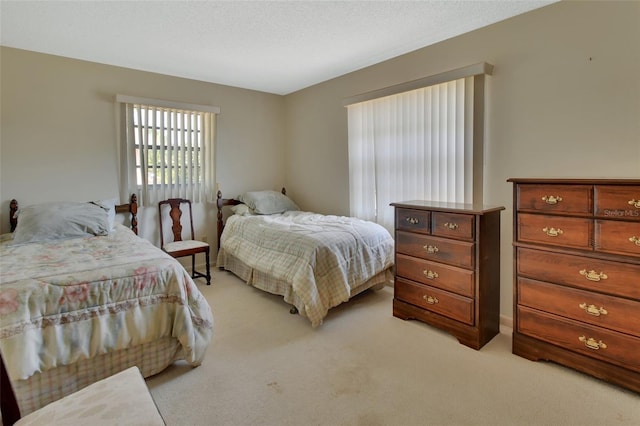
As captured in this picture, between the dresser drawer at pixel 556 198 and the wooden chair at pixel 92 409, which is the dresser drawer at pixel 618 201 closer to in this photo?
the dresser drawer at pixel 556 198

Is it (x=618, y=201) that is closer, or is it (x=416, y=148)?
(x=618, y=201)

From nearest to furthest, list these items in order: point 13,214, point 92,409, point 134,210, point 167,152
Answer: point 92,409 < point 13,214 < point 134,210 < point 167,152

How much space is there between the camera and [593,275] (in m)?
1.90

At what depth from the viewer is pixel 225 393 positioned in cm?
189

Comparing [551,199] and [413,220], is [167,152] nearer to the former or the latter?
[413,220]

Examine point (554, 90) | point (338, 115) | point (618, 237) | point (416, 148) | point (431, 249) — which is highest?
point (338, 115)

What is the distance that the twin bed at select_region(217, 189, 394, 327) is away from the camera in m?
2.72

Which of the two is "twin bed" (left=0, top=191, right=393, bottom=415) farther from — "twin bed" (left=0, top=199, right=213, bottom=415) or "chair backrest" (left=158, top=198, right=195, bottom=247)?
"chair backrest" (left=158, top=198, right=195, bottom=247)

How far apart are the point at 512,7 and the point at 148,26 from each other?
9.14ft

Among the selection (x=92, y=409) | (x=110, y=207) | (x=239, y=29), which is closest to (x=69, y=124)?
(x=110, y=207)

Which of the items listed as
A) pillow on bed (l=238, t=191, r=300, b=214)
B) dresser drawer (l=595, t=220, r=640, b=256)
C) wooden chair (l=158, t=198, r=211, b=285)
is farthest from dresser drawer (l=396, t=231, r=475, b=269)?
wooden chair (l=158, t=198, r=211, b=285)

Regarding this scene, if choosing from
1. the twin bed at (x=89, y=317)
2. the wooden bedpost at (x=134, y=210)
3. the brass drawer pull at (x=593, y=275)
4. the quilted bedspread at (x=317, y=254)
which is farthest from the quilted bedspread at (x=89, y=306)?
the brass drawer pull at (x=593, y=275)

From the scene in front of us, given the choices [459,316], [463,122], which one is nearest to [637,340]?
[459,316]

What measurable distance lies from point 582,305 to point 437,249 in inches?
35.8
